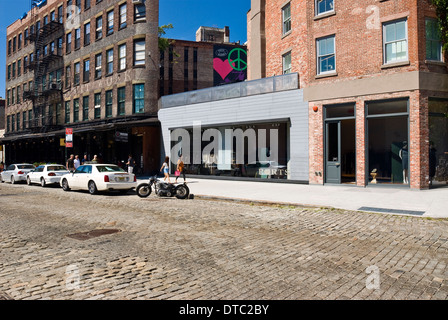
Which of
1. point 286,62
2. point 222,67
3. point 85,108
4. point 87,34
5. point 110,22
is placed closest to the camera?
point 286,62

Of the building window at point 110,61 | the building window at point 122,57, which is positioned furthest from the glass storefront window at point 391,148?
the building window at point 110,61

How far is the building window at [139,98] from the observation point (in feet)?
85.8

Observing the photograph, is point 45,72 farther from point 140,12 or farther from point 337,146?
point 337,146

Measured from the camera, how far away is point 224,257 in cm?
514

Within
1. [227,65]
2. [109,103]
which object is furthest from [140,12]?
[227,65]

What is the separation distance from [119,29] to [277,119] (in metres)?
18.2

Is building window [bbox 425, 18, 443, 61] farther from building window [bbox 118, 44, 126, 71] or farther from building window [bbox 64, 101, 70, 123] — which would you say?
building window [bbox 64, 101, 70, 123]

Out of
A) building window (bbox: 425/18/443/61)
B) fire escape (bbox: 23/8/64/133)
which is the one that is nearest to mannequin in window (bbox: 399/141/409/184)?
building window (bbox: 425/18/443/61)

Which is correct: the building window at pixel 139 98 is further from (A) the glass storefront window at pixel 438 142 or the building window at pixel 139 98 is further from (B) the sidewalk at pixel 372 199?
(A) the glass storefront window at pixel 438 142

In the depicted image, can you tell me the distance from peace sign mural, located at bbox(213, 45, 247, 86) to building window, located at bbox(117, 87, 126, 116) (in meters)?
11.5

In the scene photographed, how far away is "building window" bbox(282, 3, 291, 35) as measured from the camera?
1953 cm

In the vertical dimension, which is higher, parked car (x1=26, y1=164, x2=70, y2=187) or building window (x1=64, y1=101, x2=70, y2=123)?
building window (x1=64, y1=101, x2=70, y2=123)

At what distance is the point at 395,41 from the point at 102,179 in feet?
49.9
